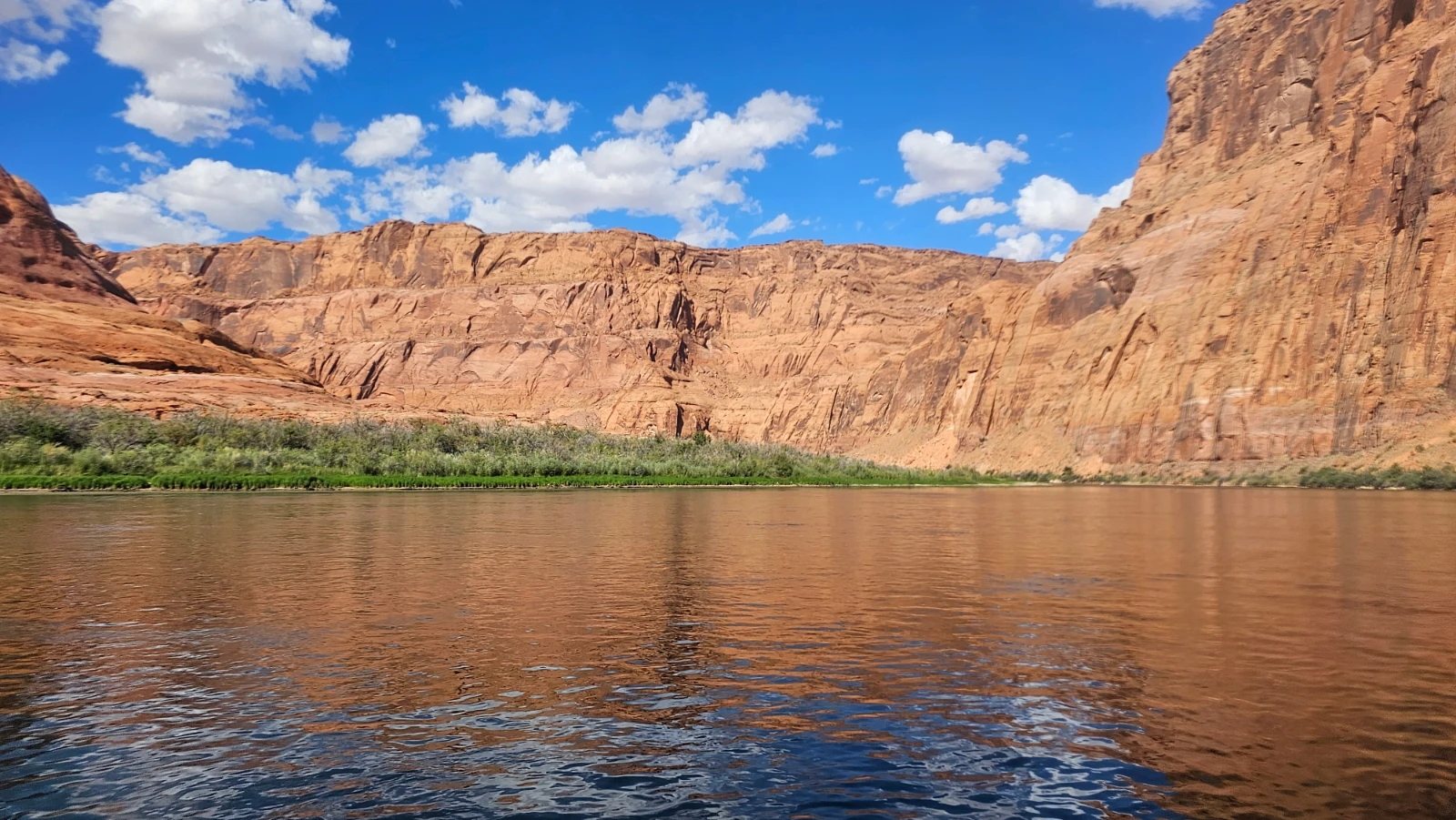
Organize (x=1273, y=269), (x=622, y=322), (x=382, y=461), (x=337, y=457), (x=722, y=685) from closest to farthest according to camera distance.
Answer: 1. (x=722, y=685)
2. (x=382, y=461)
3. (x=337, y=457)
4. (x=1273, y=269)
5. (x=622, y=322)

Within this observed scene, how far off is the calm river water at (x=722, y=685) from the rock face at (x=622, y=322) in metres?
93.1

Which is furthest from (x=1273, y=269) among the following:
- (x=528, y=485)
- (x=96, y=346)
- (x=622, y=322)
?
(x=622, y=322)

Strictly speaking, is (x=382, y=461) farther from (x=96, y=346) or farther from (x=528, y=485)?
(x=96, y=346)

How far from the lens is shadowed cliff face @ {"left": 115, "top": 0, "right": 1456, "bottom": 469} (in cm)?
6669

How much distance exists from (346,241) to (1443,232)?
520 feet

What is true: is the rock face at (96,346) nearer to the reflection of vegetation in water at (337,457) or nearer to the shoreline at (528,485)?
the reflection of vegetation in water at (337,457)

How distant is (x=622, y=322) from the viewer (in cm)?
14788

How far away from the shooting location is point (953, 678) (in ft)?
29.1

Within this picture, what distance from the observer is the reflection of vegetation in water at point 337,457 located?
4988 centimetres

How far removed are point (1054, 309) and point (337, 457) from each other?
73087 millimetres

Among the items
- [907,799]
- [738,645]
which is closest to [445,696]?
[738,645]

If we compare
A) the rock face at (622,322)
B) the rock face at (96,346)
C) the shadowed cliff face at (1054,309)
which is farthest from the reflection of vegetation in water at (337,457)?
the rock face at (622,322)

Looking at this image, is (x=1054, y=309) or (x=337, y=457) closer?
(x=337, y=457)

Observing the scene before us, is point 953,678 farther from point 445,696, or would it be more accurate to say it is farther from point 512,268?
point 512,268
